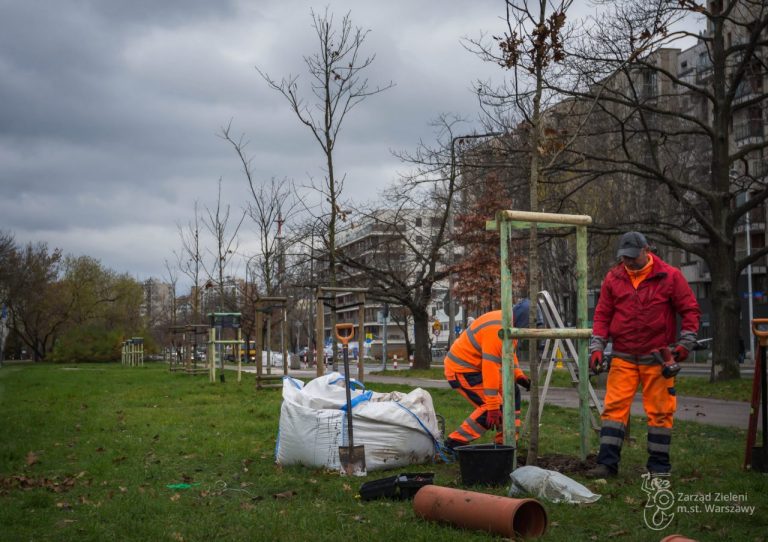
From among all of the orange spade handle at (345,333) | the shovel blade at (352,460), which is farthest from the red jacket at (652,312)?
the shovel blade at (352,460)

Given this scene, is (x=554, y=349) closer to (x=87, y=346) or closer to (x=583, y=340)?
(x=583, y=340)

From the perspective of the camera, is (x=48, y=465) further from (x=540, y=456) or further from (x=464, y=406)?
(x=464, y=406)

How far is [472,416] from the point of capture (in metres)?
7.60

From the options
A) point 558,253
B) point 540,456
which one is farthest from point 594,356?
point 558,253

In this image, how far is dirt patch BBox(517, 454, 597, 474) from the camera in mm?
7058

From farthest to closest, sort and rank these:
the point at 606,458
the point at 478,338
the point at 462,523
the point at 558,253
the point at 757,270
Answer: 1. the point at 757,270
2. the point at 558,253
3. the point at 478,338
4. the point at 606,458
5. the point at 462,523

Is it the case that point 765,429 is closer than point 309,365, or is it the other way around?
point 765,429

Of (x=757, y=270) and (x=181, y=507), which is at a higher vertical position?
(x=757, y=270)

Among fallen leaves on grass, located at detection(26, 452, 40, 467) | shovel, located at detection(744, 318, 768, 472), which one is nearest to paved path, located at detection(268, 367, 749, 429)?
shovel, located at detection(744, 318, 768, 472)

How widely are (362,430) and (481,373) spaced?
1.30m

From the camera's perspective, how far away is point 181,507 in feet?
19.3

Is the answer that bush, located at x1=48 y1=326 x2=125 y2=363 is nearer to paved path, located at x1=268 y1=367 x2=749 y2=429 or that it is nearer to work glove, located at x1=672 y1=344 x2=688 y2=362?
paved path, located at x1=268 y1=367 x2=749 y2=429

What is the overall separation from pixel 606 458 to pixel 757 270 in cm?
5284

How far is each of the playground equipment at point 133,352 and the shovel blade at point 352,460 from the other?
1562 inches
